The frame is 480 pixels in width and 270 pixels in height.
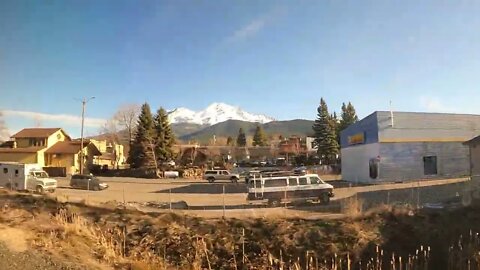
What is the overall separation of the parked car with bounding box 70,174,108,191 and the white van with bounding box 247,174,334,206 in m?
19.9

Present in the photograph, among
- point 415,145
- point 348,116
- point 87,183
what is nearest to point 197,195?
point 87,183

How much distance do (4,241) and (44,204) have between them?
31.3ft

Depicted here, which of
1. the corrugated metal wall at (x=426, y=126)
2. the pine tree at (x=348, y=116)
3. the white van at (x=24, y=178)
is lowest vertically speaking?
the white van at (x=24, y=178)

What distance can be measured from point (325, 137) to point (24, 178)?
174 feet

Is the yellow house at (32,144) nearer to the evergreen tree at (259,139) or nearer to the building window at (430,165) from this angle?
the building window at (430,165)

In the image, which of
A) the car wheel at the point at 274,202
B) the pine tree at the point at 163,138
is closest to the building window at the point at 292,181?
the car wheel at the point at 274,202

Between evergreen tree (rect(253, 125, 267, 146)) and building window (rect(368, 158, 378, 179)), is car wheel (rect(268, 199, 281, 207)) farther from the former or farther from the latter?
evergreen tree (rect(253, 125, 267, 146))

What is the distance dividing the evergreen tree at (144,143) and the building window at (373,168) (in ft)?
110

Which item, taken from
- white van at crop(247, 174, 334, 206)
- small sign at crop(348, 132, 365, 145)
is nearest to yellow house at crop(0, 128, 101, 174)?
small sign at crop(348, 132, 365, 145)

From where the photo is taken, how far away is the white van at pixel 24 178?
3469 cm

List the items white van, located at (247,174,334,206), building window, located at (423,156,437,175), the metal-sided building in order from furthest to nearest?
building window, located at (423,156,437,175) → the metal-sided building → white van, located at (247,174,334,206)

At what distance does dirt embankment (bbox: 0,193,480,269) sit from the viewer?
13359mm

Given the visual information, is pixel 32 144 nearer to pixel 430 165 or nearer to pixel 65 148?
pixel 65 148

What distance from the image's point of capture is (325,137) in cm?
7669
